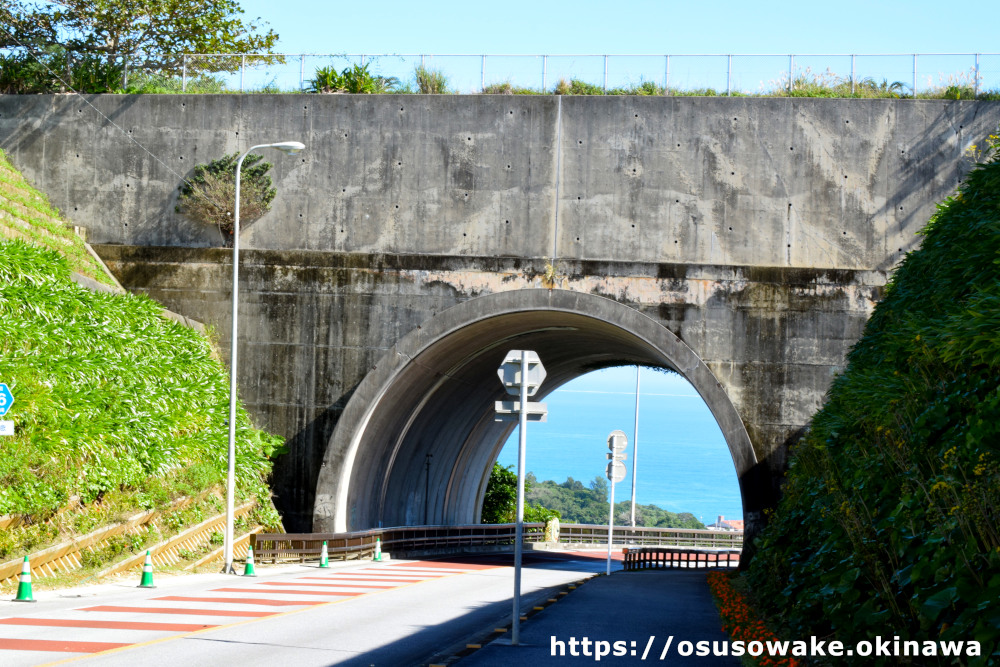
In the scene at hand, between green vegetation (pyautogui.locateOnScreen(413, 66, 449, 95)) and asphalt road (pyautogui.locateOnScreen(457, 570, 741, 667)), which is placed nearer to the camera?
asphalt road (pyautogui.locateOnScreen(457, 570, 741, 667))

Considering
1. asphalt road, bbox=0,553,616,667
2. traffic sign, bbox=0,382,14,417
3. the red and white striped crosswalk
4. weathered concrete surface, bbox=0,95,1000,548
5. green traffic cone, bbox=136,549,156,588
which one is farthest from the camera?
weathered concrete surface, bbox=0,95,1000,548

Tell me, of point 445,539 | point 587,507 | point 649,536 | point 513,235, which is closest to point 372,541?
point 445,539

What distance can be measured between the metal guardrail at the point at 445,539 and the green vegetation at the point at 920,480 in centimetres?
1160

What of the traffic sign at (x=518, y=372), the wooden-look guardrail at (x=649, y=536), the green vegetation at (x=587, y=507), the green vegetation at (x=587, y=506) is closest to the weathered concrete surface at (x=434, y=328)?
the traffic sign at (x=518, y=372)

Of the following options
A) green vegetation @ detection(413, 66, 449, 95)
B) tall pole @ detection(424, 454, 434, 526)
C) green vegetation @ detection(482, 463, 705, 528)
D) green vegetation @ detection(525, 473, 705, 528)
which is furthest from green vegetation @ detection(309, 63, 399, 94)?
green vegetation @ detection(525, 473, 705, 528)

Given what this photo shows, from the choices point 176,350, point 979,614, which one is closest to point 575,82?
point 176,350

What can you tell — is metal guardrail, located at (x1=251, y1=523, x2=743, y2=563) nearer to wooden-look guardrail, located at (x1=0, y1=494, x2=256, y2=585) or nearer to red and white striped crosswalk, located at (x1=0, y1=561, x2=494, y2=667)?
wooden-look guardrail, located at (x1=0, y1=494, x2=256, y2=585)

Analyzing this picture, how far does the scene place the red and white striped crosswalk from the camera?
988 cm

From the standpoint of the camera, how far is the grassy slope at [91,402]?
52.2ft

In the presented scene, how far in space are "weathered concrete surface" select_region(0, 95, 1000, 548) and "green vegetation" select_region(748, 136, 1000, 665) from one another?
378 inches

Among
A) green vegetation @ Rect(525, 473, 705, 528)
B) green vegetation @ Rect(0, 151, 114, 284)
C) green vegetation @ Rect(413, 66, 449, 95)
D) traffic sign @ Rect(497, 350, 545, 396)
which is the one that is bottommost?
green vegetation @ Rect(525, 473, 705, 528)

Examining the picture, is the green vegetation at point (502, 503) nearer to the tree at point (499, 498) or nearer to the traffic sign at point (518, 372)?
the tree at point (499, 498)

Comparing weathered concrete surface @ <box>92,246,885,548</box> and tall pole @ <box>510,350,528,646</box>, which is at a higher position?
weathered concrete surface @ <box>92,246,885,548</box>

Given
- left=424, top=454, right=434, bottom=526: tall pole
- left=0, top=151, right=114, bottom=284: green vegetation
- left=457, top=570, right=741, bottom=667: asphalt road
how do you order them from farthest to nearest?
left=424, top=454, right=434, bottom=526: tall pole < left=0, top=151, right=114, bottom=284: green vegetation < left=457, top=570, right=741, bottom=667: asphalt road
